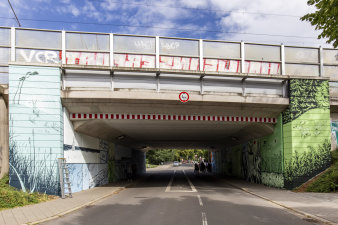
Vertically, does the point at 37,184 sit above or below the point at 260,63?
below

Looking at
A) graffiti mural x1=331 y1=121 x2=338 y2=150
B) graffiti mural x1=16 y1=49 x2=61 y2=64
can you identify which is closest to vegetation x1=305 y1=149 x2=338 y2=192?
graffiti mural x1=331 y1=121 x2=338 y2=150

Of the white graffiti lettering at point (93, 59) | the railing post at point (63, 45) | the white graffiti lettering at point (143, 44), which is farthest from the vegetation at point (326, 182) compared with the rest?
the railing post at point (63, 45)

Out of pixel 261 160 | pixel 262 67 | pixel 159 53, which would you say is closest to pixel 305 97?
pixel 262 67

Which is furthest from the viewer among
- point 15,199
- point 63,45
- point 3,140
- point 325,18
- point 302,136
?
point 302,136

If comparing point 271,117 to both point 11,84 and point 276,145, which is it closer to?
point 276,145

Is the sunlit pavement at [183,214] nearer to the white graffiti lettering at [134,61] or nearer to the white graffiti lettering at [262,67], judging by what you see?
the white graffiti lettering at [134,61]

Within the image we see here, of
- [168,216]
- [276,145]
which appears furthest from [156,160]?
[168,216]

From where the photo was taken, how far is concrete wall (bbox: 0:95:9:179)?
15531 mm

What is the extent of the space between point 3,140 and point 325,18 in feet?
49.7

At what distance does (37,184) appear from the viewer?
577 inches

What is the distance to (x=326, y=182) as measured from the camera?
16047 mm

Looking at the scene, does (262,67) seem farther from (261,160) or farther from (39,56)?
(39,56)

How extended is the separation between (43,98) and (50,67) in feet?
5.25

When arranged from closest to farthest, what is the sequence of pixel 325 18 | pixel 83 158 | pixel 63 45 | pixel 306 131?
pixel 325 18 → pixel 63 45 → pixel 306 131 → pixel 83 158
